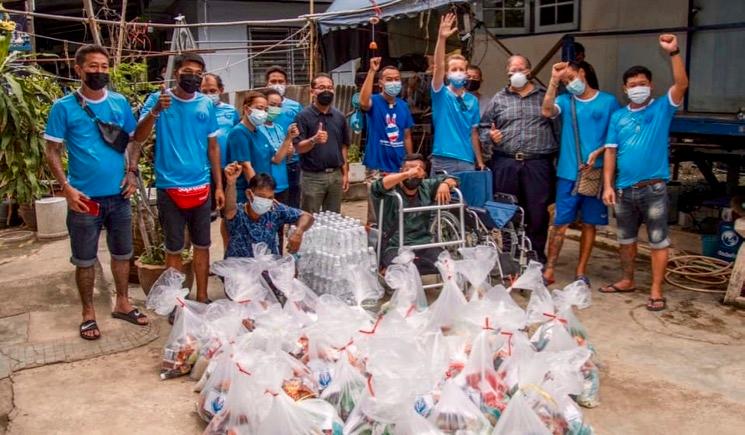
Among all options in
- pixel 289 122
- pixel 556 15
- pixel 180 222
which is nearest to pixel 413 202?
pixel 289 122

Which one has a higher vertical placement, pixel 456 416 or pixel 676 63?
pixel 676 63

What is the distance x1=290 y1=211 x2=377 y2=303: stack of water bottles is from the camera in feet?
15.8

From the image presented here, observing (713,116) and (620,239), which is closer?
(620,239)

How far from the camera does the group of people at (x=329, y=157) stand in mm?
4492

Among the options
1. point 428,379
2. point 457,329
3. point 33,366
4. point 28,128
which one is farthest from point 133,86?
point 428,379

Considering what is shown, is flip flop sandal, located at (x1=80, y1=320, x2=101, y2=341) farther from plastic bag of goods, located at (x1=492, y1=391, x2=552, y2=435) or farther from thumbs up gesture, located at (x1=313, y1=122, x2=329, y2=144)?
plastic bag of goods, located at (x1=492, y1=391, x2=552, y2=435)

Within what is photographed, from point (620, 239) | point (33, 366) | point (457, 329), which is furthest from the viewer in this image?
point (620, 239)

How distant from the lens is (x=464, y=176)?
18.1ft

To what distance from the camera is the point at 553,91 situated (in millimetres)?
5348

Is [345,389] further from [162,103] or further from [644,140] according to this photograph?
[644,140]

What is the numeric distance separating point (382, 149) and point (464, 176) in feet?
2.81

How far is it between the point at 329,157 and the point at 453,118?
3.47ft

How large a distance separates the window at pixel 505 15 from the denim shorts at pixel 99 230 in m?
5.47

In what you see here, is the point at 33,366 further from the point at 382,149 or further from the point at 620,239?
the point at 620,239
